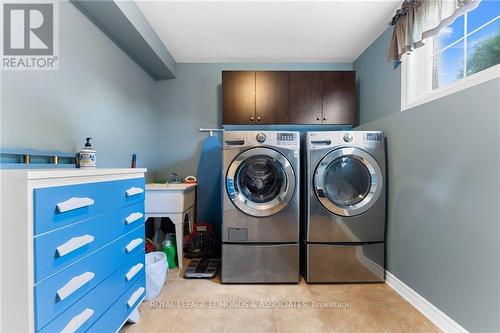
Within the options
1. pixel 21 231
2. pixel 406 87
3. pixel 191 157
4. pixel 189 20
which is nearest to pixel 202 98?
pixel 191 157

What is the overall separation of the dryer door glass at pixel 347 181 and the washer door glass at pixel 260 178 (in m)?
0.40

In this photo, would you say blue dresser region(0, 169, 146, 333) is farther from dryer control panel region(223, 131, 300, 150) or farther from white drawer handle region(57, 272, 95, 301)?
dryer control panel region(223, 131, 300, 150)

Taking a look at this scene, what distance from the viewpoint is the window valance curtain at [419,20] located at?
4.36ft

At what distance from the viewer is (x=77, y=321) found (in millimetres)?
884

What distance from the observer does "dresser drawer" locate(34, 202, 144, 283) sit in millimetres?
750

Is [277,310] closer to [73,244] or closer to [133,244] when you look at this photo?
[133,244]

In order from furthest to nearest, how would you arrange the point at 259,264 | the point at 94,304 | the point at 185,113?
the point at 185,113
the point at 259,264
the point at 94,304

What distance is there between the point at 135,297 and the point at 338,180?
5.43ft

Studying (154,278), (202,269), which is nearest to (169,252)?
(202,269)

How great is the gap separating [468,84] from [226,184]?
163cm

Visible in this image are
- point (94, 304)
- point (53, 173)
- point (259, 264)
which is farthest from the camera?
point (259, 264)

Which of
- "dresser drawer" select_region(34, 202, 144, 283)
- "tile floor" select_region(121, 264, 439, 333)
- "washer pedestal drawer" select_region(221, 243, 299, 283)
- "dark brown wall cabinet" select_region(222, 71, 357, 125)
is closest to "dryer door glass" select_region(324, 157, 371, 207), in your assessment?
"washer pedestal drawer" select_region(221, 243, 299, 283)

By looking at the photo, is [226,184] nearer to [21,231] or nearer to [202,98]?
[21,231]

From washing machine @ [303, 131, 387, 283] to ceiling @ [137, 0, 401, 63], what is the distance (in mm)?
1005
